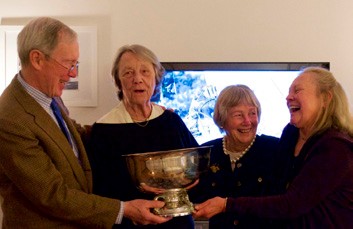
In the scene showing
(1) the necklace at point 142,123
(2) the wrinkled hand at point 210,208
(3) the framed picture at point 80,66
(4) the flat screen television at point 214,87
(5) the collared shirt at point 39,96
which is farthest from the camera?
(3) the framed picture at point 80,66

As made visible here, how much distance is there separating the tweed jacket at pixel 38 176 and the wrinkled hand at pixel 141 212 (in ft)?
0.14

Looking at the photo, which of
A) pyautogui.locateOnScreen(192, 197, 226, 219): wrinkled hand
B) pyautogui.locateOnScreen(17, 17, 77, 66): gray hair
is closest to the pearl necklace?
pyautogui.locateOnScreen(192, 197, 226, 219): wrinkled hand

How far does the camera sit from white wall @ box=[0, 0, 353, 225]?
10.8 ft

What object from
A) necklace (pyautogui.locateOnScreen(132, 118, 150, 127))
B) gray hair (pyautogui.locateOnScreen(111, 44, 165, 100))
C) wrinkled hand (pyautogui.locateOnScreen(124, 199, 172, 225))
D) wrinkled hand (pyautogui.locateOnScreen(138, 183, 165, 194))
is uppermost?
gray hair (pyautogui.locateOnScreen(111, 44, 165, 100))

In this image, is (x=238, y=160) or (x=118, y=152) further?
(x=238, y=160)

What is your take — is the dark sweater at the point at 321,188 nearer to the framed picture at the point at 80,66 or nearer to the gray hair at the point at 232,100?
the gray hair at the point at 232,100

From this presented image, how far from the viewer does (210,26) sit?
10.8 ft

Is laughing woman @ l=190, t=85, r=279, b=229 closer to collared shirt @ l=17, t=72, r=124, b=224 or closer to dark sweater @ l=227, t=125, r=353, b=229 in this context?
dark sweater @ l=227, t=125, r=353, b=229

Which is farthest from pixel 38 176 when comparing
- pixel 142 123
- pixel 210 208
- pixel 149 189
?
pixel 210 208

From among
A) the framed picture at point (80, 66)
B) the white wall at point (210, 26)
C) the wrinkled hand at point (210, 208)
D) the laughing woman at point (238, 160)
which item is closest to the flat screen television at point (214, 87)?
the white wall at point (210, 26)

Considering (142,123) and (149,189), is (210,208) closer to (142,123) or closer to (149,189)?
(149,189)

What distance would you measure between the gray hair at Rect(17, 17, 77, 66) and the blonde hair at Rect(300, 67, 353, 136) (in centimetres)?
95

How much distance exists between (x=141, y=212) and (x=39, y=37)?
2.19 feet

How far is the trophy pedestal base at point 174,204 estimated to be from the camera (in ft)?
5.60
